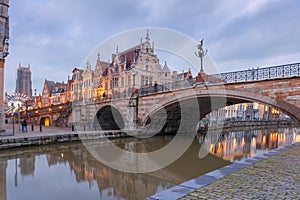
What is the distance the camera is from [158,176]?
32.1 ft

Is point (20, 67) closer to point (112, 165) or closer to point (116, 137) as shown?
point (116, 137)

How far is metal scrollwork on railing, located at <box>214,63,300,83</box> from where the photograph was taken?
1339 cm

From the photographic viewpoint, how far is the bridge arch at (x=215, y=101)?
13648 millimetres

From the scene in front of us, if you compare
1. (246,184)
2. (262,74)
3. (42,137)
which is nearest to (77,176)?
(246,184)

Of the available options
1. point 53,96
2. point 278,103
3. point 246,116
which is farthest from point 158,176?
point 53,96

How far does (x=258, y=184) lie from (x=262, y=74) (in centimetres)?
1111

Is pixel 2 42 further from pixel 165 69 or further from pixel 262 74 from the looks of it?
pixel 165 69

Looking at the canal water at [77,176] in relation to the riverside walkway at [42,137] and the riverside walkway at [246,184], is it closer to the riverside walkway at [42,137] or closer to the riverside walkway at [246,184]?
the riverside walkway at [42,137]

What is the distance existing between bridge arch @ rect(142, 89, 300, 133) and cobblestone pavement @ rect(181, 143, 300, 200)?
24.4 ft

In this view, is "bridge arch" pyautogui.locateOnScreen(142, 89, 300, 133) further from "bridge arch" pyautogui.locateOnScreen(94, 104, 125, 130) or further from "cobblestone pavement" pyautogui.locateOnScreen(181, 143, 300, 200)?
"cobblestone pavement" pyautogui.locateOnScreen(181, 143, 300, 200)

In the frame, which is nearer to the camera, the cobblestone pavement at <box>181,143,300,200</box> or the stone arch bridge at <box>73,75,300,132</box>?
the cobblestone pavement at <box>181,143,300,200</box>

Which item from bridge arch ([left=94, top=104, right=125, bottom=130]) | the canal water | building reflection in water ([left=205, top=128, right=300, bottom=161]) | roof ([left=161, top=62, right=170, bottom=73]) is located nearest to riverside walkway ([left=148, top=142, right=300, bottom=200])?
the canal water

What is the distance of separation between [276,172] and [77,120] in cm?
2612

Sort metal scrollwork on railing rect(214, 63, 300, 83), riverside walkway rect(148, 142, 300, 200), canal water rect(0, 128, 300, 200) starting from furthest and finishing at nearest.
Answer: metal scrollwork on railing rect(214, 63, 300, 83) < canal water rect(0, 128, 300, 200) < riverside walkway rect(148, 142, 300, 200)
